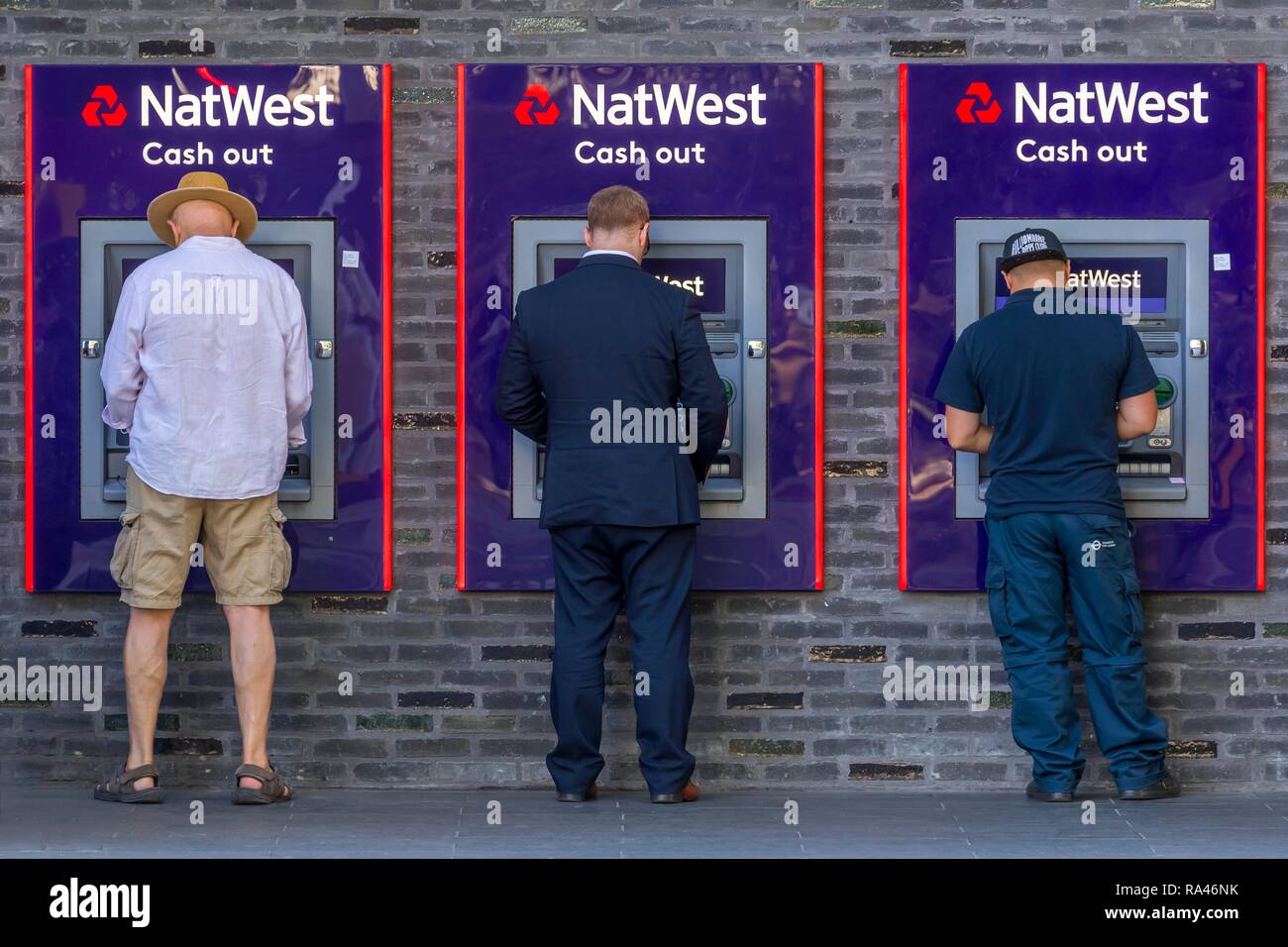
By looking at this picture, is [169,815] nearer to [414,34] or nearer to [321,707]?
[321,707]

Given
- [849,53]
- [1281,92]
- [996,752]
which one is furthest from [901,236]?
[996,752]

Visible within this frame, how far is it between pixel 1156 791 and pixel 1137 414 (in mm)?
1263

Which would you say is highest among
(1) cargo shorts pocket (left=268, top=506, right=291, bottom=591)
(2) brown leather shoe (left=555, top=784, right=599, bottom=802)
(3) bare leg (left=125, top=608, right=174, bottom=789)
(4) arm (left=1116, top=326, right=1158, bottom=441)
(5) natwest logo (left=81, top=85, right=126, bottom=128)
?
(5) natwest logo (left=81, top=85, right=126, bottom=128)

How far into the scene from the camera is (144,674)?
616cm

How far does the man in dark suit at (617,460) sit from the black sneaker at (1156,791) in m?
1.46

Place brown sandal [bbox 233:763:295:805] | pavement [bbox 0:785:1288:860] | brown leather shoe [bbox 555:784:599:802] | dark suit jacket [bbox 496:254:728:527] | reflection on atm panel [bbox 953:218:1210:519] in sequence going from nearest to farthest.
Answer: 1. pavement [bbox 0:785:1288:860]
2. dark suit jacket [bbox 496:254:728:527]
3. brown sandal [bbox 233:763:295:805]
4. brown leather shoe [bbox 555:784:599:802]
5. reflection on atm panel [bbox 953:218:1210:519]

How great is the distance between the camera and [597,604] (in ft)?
20.3

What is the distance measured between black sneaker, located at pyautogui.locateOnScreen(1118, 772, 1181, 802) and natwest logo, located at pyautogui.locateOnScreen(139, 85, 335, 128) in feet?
11.7

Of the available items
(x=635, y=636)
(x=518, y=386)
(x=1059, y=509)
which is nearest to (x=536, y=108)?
(x=518, y=386)

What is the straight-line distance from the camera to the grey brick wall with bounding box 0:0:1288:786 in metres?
6.57

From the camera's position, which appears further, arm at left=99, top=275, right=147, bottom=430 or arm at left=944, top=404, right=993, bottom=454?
arm at left=944, top=404, right=993, bottom=454

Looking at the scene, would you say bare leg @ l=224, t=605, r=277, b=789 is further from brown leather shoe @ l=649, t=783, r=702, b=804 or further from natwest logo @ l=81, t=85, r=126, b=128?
natwest logo @ l=81, t=85, r=126, b=128

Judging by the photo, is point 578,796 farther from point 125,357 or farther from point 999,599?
point 125,357

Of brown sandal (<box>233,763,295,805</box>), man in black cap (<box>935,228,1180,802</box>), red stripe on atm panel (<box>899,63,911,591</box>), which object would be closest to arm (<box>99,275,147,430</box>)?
brown sandal (<box>233,763,295,805</box>)
